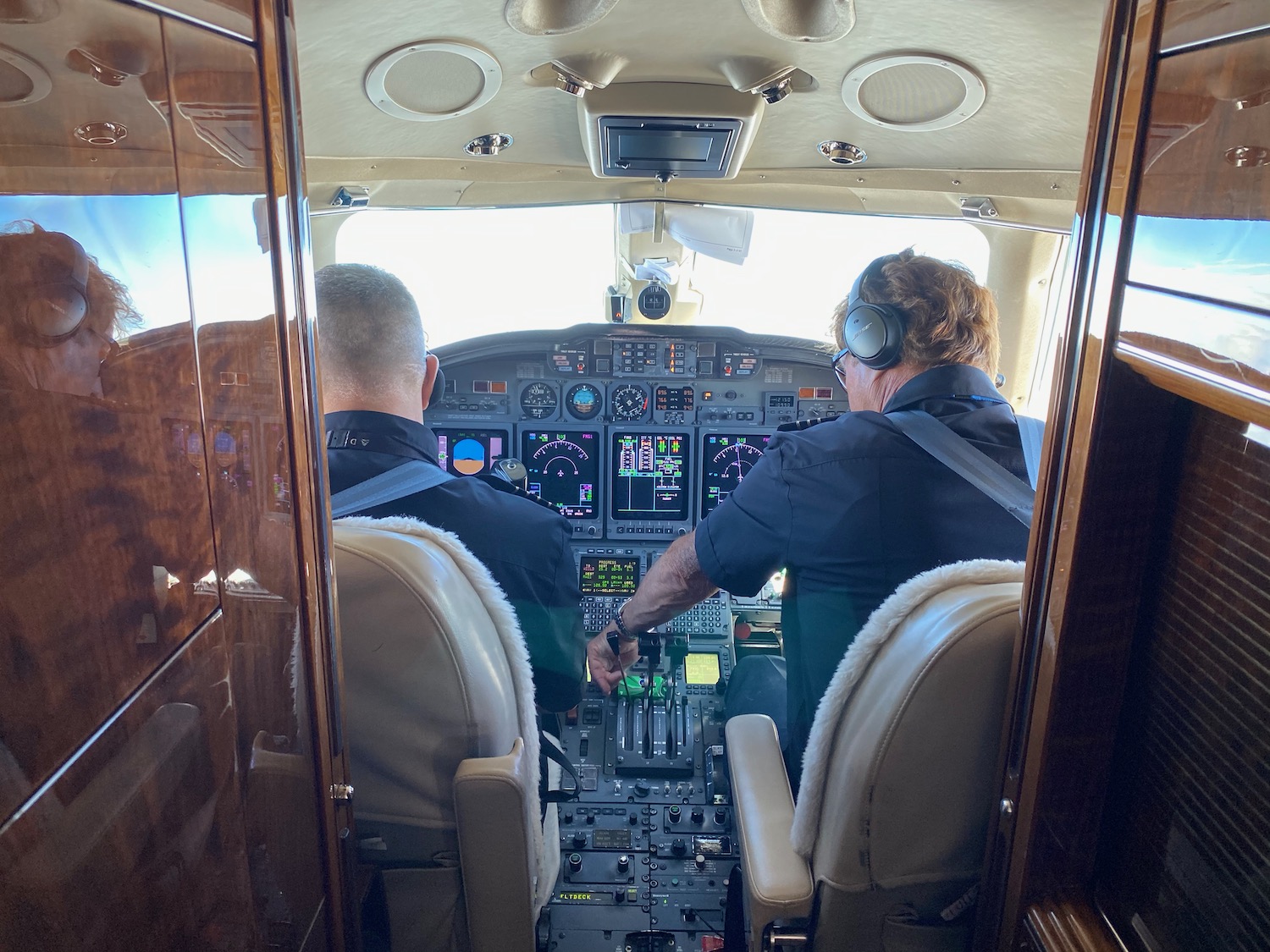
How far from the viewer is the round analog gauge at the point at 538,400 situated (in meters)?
3.24

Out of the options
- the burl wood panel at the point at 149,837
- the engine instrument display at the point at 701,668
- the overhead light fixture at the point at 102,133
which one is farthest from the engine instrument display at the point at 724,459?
the overhead light fixture at the point at 102,133

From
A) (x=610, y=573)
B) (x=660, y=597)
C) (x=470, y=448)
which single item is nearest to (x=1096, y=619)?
(x=660, y=597)

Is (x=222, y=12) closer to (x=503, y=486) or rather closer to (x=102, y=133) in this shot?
(x=102, y=133)

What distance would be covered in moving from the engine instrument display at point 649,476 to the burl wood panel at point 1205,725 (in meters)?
2.38

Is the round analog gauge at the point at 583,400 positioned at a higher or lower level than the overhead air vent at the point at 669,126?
lower

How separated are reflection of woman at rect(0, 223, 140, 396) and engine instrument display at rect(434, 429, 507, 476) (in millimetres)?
2695

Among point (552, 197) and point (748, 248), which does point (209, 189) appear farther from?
point (748, 248)

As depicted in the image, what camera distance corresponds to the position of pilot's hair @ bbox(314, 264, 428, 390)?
1.82m

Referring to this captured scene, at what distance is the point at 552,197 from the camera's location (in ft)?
9.43

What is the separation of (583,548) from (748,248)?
1286 millimetres

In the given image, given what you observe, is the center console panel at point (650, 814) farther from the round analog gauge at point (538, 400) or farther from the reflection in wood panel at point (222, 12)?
the reflection in wood panel at point (222, 12)

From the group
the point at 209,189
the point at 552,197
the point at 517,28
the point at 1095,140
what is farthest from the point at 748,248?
the point at 209,189

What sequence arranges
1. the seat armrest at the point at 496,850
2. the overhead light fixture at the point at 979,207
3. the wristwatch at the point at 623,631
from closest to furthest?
1. the seat armrest at the point at 496,850
2. the wristwatch at the point at 623,631
3. the overhead light fixture at the point at 979,207

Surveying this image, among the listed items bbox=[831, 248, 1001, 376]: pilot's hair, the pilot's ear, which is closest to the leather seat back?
bbox=[831, 248, 1001, 376]: pilot's hair
